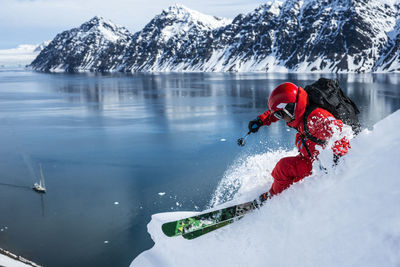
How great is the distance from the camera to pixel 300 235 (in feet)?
11.9

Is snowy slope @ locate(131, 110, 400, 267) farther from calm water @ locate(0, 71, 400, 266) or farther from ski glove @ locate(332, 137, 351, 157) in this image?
calm water @ locate(0, 71, 400, 266)

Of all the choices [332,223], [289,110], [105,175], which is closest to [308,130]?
[289,110]

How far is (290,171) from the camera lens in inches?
191

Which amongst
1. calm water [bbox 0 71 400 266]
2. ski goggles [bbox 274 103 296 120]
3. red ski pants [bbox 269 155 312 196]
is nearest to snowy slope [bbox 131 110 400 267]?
red ski pants [bbox 269 155 312 196]

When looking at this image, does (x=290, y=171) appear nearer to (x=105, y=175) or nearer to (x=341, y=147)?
(x=341, y=147)

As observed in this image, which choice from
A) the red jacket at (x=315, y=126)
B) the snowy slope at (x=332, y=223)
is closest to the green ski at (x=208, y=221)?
the snowy slope at (x=332, y=223)

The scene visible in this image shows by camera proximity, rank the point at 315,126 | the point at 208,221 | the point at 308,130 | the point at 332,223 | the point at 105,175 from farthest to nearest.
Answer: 1. the point at 105,175
2. the point at 208,221
3. the point at 308,130
4. the point at 315,126
5. the point at 332,223

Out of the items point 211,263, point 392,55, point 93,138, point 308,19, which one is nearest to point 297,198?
point 211,263

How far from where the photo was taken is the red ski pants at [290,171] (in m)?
4.75

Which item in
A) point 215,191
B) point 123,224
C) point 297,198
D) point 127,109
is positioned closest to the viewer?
point 297,198

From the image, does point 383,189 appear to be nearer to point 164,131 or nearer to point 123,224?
point 123,224

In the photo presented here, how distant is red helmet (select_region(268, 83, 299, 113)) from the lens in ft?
15.6

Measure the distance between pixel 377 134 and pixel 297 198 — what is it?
1.32 m

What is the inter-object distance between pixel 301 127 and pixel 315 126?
0.31 m
